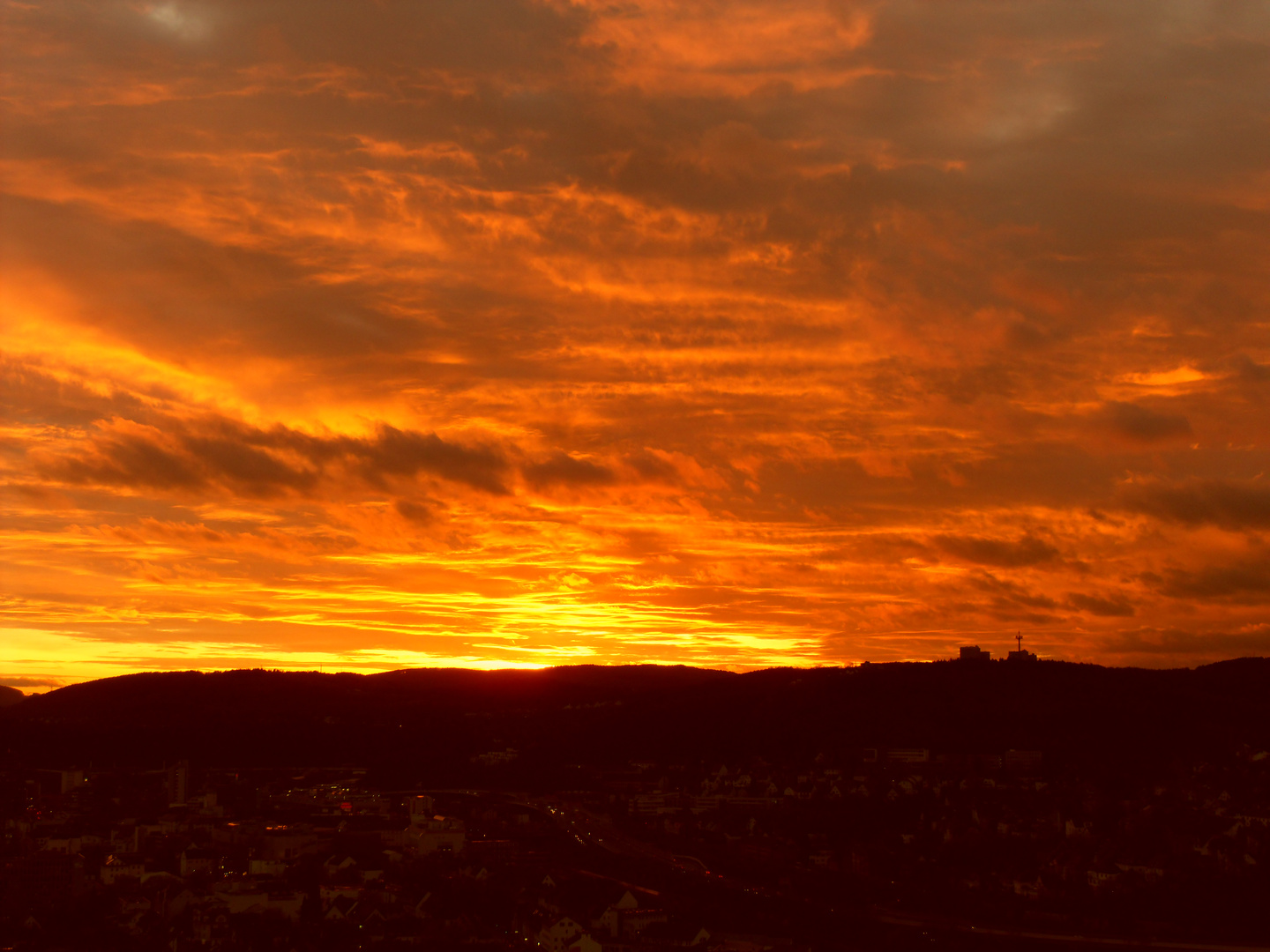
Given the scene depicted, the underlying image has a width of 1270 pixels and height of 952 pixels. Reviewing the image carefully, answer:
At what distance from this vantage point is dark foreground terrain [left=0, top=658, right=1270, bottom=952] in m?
57.9

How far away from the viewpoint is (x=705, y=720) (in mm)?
129375

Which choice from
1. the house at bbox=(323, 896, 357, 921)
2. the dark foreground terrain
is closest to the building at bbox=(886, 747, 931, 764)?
the dark foreground terrain

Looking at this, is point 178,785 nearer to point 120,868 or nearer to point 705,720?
point 120,868

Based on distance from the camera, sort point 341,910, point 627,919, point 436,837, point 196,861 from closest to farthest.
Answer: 1. point 627,919
2. point 341,910
3. point 196,861
4. point 436,837

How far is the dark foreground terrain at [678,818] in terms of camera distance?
57906 mm

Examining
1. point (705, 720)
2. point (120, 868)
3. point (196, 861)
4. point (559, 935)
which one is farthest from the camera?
point (705, 720)

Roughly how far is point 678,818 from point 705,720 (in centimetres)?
4069

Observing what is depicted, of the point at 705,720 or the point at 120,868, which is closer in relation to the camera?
the point at 120,868

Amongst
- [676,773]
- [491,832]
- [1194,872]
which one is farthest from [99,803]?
[1194,872]

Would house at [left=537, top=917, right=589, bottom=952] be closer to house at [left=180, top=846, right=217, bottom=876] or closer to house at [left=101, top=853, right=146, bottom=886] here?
house at [left=180, top=846, right=217, bottom=876]

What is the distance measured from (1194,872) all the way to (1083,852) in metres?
6.54

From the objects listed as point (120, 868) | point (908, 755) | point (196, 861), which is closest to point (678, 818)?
point (908, 755)

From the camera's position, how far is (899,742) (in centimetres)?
10881

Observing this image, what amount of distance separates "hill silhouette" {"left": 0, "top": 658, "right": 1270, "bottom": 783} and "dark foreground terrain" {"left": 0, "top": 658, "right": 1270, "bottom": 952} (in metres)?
0.47
